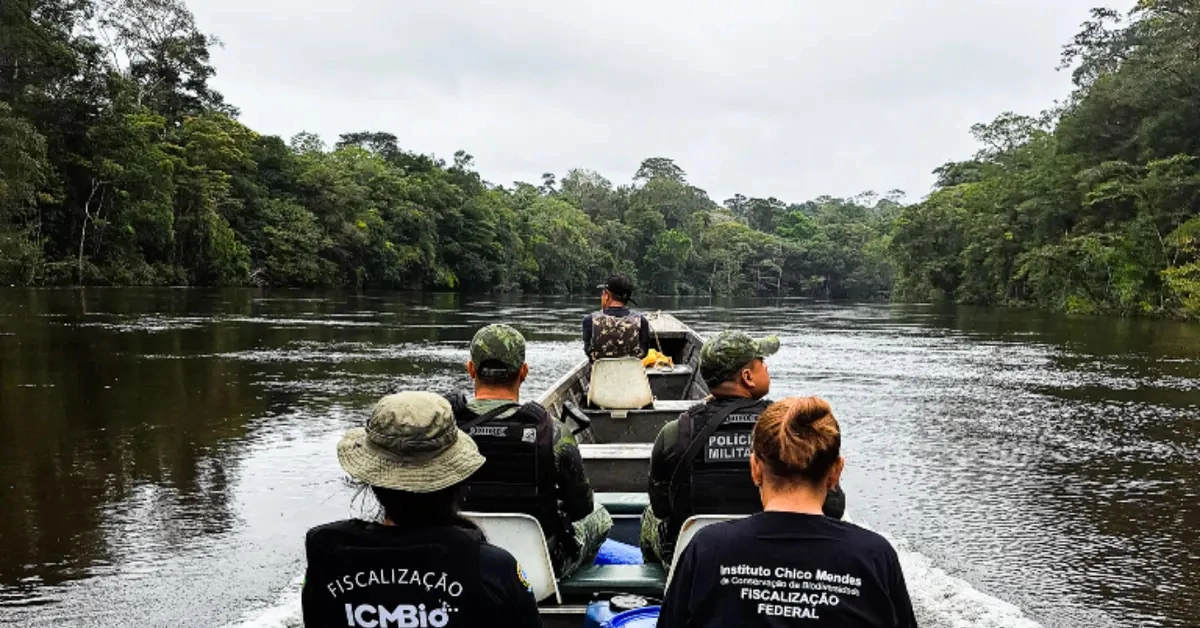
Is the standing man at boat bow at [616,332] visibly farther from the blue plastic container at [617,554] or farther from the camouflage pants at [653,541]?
the camouflage pants at [653,541]

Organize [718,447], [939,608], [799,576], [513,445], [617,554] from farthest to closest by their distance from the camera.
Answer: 1. [939,608]
2. [617,554]
3. [513,445]
4. [718,447]
5. [799,576]

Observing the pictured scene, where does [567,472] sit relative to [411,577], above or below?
below

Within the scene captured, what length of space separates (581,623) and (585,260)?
252 feet

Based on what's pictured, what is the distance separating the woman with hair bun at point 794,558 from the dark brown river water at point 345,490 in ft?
3.60

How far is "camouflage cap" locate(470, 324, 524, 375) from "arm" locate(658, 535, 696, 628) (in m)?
1.76

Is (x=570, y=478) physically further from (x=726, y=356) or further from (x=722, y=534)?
(x=722, y=534)

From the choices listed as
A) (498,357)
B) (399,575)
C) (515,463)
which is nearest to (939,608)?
(515,463)

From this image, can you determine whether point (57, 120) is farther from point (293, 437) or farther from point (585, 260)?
point (585, 260)

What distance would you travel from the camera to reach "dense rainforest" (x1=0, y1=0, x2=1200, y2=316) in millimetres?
35781

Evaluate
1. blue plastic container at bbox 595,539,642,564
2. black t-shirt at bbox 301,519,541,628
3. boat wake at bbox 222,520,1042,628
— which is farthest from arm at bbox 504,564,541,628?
boat wake at bbox 222,520,1042,628

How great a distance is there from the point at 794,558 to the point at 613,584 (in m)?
2.23

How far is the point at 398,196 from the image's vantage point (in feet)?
207

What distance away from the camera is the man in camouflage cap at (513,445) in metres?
3.71

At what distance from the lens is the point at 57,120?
39156 mm
